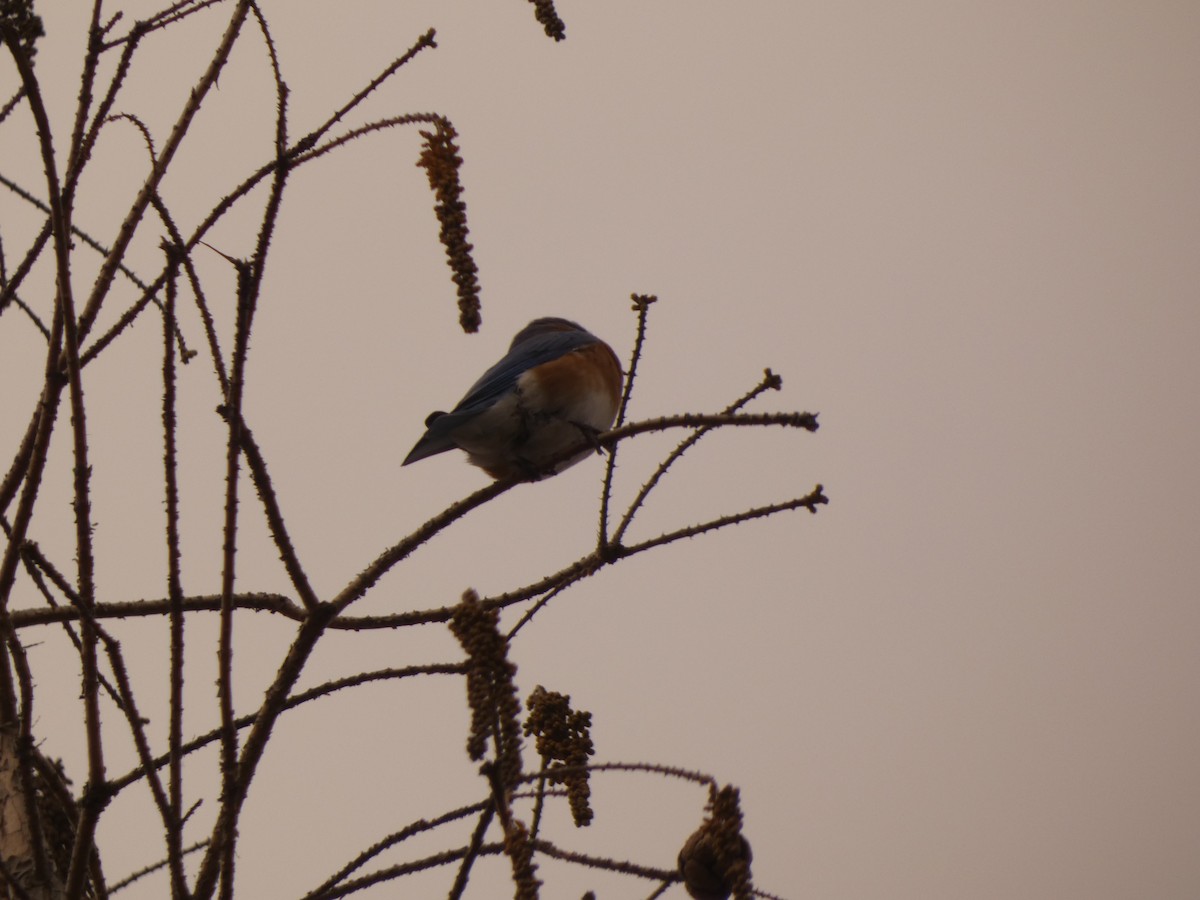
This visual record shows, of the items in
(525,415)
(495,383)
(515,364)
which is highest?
(515,364)

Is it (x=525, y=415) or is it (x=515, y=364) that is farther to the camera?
(x=515, y=364)

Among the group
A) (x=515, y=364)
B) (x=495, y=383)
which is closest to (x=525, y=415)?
(x=495, y=383)

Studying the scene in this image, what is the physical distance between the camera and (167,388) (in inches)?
50.4

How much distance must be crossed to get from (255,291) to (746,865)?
0.72m

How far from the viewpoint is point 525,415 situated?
375 cm

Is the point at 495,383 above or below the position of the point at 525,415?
above

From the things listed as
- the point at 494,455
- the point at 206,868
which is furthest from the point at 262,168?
the point at 494,455

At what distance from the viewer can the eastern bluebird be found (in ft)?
12.1

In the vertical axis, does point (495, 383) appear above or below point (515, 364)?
below

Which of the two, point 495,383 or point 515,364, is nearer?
point 495,383

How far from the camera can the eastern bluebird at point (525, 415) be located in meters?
3.70

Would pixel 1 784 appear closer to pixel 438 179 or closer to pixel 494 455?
pixel 438 179

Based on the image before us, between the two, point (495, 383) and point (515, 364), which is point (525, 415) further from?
point (515, 364)

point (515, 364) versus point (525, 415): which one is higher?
point (515, 364)
